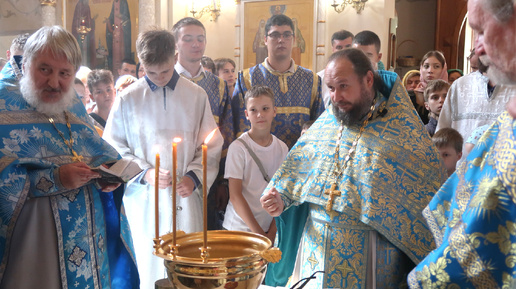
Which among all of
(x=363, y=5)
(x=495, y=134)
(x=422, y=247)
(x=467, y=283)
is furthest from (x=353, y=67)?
(x=363, y=5)

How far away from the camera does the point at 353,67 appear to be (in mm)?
2605

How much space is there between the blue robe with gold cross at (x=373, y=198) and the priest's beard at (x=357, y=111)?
46mm

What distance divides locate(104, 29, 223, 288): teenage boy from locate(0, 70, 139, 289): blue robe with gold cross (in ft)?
1.86

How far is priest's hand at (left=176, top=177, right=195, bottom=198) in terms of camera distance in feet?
10.3

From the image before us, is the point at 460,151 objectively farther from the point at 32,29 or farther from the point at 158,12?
the point at 32,29

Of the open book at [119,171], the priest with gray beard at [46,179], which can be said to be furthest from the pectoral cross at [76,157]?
the open book at [119,171]

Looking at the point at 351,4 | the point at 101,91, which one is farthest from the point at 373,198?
the point at 351,4

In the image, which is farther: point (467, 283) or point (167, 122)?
point (167, 122)

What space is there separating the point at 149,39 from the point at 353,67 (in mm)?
1286

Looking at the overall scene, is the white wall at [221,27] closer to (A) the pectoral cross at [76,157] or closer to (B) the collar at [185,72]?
(B) the collar at [185,72]

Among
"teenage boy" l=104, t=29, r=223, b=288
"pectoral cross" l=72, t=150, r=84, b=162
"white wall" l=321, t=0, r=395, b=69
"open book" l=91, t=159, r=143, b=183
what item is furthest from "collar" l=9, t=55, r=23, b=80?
"white wall" l=321, t=0, r=395, b=69

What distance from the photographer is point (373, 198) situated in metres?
2.42

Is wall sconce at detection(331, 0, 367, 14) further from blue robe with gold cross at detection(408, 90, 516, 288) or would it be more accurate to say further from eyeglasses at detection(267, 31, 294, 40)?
blue robe with gold cross at detection(408, 90, 516, 288)

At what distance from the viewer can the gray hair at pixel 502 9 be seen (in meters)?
1.28
